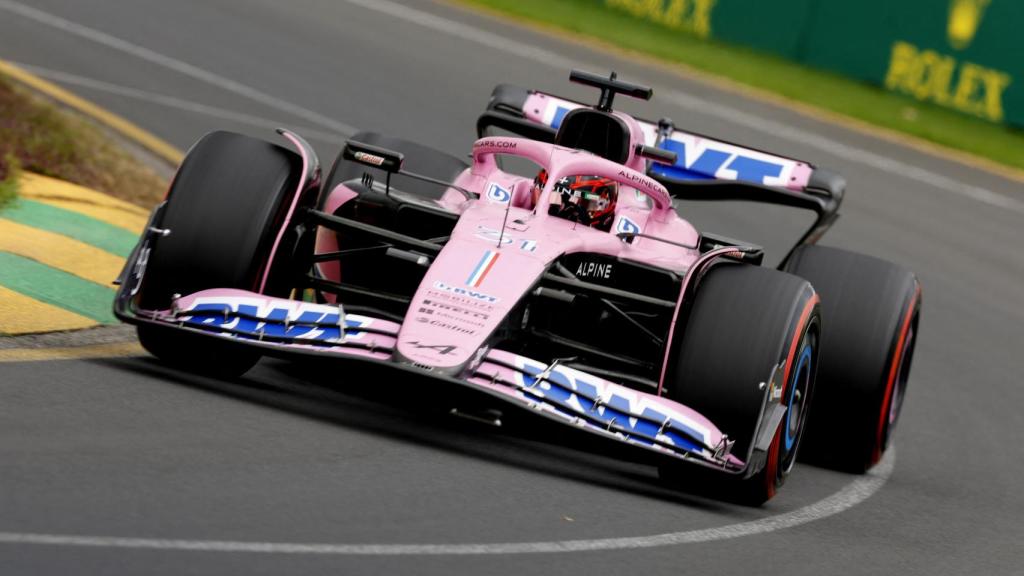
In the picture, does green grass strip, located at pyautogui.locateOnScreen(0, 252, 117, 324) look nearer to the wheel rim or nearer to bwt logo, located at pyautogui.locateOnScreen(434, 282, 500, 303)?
bwt logo, located at pyautogui.locateOnScreen(434, 282, 500, 303)

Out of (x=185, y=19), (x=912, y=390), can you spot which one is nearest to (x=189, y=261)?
(x=912, y=390)

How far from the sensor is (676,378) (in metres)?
7.20

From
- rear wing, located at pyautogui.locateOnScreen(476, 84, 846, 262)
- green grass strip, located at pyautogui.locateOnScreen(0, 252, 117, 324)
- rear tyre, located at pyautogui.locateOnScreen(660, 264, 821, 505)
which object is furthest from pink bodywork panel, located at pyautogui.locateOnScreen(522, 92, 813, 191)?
green grass strip, located at pyautogui.locateOnScreen(0, 252, 117, 324)

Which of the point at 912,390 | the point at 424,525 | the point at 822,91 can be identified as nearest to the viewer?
the point at 424,525

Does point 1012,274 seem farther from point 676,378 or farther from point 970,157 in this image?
point 676,378

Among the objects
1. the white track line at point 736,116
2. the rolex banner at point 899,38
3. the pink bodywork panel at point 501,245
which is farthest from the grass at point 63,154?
the rolex banner at point 899,38

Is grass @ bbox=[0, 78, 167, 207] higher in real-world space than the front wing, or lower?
lower

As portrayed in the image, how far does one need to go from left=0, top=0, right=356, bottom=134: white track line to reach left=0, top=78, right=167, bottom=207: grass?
381cm

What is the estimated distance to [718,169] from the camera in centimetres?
1005

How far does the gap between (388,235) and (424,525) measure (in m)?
2.04

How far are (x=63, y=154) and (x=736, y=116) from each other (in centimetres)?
1047

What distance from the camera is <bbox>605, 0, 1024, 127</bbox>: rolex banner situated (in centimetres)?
2205

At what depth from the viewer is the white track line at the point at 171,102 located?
1558cm

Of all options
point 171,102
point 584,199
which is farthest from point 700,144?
point 171,102
